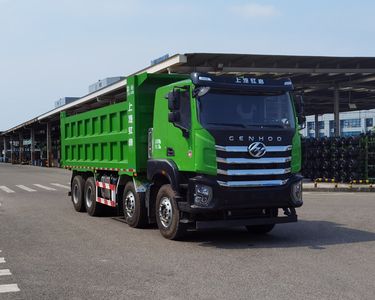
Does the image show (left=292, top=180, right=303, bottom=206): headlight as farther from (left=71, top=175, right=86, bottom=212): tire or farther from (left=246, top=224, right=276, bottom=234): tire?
(left=71, top=175, right=86, bottom=212): tire

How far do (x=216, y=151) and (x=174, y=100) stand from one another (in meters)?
1.15

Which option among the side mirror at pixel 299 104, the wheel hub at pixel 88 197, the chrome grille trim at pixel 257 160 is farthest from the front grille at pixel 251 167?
the wheel hub at pixel 88 197

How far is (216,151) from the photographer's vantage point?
28.8 ft

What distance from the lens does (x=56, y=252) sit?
8.53 meters

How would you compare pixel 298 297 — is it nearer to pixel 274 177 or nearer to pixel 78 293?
pixel 78 293

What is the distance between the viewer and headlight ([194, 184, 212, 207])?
8.74 meters

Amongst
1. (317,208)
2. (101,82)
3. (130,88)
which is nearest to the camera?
(130,88)

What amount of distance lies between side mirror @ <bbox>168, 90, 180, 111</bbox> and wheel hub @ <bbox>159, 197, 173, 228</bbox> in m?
1.72

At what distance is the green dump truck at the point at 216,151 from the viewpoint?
882cm

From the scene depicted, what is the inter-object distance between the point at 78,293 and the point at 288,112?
209 inches

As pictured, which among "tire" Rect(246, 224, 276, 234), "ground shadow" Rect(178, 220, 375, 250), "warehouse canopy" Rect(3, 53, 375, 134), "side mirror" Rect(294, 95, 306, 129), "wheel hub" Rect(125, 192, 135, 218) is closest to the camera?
"ground shadow" Rect(178, 220, 375, 250)

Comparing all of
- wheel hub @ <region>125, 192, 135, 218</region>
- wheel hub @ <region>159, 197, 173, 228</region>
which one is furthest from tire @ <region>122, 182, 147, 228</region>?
wheel hub @ <region>159, 197, 173, 228</region>

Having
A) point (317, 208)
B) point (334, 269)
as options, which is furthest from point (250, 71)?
point (334, 269)

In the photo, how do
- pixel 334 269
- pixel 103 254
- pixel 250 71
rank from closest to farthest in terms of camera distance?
1. pixel 334 269
2. pixel 103 254
3. pixel 250 71
